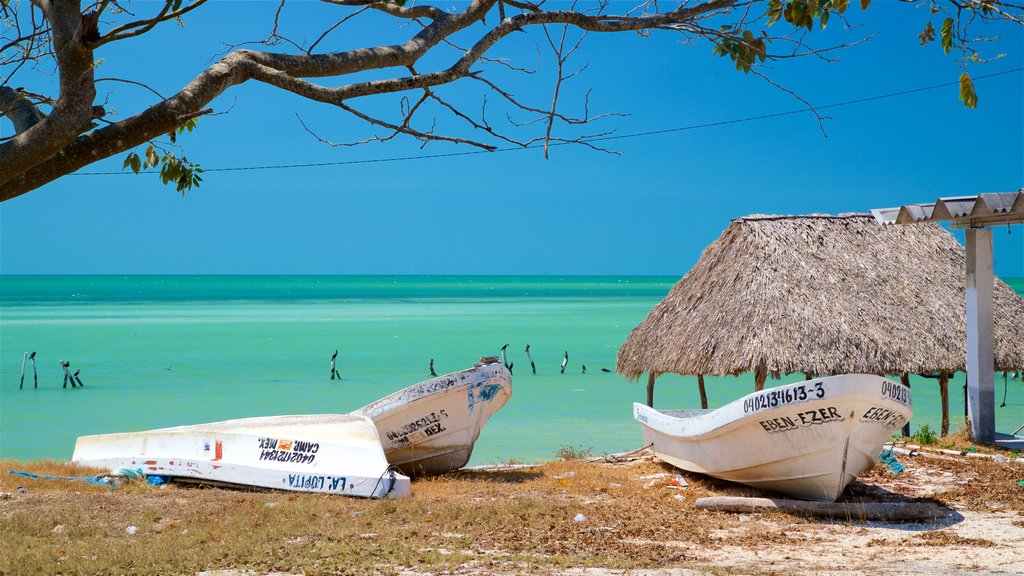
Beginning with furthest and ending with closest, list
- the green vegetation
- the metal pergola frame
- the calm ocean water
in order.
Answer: the calm ocean water → the green vegetation → the metal pergola frame

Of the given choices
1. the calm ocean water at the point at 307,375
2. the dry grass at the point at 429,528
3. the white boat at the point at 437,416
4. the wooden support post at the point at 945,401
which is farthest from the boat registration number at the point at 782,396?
the calm ocean water at the point at 307,375

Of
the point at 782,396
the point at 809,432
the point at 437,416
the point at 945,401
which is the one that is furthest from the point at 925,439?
the point at 437,416

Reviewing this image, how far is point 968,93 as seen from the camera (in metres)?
4.02

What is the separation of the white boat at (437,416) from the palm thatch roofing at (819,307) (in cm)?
255

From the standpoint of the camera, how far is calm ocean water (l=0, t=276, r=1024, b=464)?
17047mm

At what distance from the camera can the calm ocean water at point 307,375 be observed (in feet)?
55.9

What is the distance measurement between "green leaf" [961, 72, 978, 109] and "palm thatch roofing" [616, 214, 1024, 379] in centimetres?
659

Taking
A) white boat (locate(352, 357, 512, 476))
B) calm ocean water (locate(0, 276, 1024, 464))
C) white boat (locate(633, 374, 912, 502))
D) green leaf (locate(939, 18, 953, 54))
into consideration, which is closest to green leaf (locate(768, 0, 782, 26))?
green leaf (locate(939, 18, 953, 54))

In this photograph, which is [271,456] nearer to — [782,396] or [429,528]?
[429,528]

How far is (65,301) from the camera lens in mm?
67938

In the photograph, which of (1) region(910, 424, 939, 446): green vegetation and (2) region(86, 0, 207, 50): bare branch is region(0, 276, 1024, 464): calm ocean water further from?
(2) region(86, 0, 207, 50): bare branch

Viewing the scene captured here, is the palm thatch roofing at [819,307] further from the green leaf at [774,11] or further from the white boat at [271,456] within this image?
the green leaf at [774,11]

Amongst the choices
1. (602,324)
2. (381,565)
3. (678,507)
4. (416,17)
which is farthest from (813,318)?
(602,324)

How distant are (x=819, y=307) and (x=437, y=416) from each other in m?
4.56
